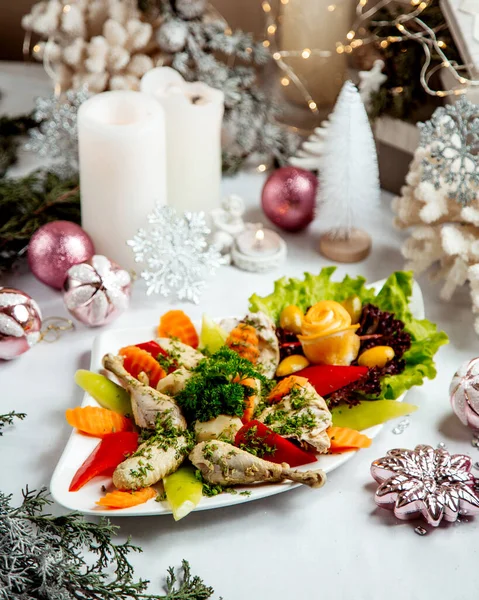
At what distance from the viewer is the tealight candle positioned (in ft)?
4.61

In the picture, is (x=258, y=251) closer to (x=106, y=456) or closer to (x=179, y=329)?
(x=179, y=329)

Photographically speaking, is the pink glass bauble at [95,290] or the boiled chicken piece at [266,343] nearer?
the boiled chicken piece at [266,343]

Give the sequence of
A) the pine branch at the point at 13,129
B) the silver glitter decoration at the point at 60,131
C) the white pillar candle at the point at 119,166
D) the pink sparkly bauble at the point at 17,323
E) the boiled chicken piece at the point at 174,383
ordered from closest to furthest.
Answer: the boiled chicken piece at the point at 174,383 < the pink sparkly bauble at the point at 17,323 < the white pillar candle at the point at 119,166 < the silver glitter decoration at the point at 60,131 < the pine branch at the point at 13,129

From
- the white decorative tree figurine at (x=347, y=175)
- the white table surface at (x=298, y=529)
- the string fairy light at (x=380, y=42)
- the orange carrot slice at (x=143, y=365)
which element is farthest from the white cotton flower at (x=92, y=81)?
the orange carrot slice at (x=143, y=365)

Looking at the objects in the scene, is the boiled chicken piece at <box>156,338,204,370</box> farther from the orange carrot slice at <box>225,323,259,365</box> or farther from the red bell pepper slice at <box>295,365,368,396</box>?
the red bell pepper slice at <box>295,365,368,396</box>

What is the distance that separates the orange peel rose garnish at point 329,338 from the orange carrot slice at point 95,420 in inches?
11.2

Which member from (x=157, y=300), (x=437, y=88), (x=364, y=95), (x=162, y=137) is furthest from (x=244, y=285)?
(x=437, y=88)

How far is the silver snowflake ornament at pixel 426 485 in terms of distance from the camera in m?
0.89

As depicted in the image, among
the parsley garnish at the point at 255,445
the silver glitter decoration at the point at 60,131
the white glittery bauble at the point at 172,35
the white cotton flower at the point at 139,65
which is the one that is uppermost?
the white glittery bauble at the point at 172,35

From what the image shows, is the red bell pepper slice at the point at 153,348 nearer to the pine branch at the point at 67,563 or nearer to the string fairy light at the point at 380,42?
the pine branch at the point at 67,563

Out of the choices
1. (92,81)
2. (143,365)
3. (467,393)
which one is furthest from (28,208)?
(467,393)

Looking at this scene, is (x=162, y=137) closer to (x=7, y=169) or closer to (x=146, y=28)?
Answer: (x=146, y=28)

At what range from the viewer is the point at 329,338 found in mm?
1069

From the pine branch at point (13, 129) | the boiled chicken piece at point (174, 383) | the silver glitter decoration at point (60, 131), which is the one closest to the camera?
the boiled chicken piece at point (174, 383)
